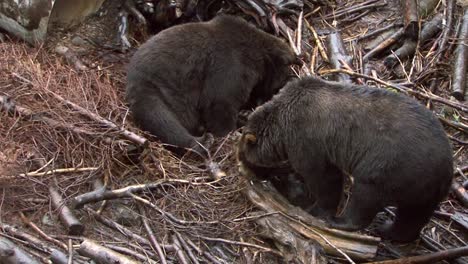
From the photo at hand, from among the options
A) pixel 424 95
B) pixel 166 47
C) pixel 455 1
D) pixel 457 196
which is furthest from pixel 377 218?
pixel 455 1

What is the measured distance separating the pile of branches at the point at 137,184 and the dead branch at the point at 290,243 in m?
0.01

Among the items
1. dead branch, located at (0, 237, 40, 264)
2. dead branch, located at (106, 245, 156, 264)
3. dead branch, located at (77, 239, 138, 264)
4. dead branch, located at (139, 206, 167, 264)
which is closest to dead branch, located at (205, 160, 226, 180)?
dead branch, located at (139, 206, 167, 264)

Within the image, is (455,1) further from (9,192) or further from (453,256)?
(9,192)

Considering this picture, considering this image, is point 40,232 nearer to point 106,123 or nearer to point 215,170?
point 106,123

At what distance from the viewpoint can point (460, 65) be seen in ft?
31.2

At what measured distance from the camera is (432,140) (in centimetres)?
634

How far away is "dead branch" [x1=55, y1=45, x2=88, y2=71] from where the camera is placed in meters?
8.99

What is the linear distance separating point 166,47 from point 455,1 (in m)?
4.28

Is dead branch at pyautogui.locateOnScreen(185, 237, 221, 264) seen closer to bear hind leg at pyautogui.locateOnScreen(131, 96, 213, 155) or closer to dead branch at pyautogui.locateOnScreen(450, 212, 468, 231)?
bear hind leg at pyautogui.locateOnScreen(131, 96, 213, 155)

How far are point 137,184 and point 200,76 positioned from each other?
5.78 ft

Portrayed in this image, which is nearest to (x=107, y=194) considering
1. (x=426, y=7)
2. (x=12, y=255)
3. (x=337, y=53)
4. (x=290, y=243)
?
(x=12, y=255)

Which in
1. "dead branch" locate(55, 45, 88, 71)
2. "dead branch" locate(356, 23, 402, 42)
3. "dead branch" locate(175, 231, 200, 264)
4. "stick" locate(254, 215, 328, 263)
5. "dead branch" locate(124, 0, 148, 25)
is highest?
"dead branch" locate(124, 0, 148, 25)

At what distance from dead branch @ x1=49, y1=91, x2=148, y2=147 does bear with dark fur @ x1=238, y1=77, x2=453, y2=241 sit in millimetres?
973

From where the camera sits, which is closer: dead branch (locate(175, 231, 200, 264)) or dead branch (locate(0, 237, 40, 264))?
dead branch (locate(0, 237, 40, 264))
